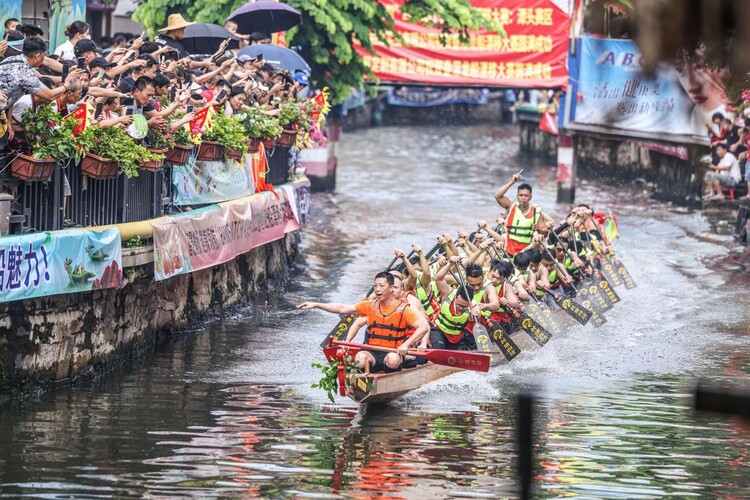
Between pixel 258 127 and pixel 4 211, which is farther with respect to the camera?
pixel 258 127

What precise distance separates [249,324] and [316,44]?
1071 cm

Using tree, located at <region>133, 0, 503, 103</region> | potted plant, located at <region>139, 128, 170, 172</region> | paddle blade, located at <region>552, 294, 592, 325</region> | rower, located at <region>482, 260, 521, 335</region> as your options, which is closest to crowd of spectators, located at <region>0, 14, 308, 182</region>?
potted plant, located at <region>139, 128, 170, 172</region>

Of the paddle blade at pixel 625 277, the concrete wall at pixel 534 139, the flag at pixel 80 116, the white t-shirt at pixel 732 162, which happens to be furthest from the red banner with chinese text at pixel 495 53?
the flag at pixel 80 116

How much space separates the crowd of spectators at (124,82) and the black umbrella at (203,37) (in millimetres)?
430

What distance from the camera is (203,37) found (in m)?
20.1

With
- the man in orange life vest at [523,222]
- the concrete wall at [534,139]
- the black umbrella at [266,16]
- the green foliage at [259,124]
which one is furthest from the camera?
the concrete wall at [534,139]

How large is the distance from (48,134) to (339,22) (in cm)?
1518

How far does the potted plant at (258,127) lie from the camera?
58.6ft

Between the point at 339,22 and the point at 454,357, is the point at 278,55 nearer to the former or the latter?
the point at 339,22

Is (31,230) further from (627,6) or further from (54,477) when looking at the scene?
(627,6)

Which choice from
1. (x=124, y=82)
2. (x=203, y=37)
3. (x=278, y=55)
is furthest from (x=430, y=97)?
(x=124, y=82)

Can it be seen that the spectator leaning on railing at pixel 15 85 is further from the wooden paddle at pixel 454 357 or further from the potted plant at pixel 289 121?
the potted plant at pixel 289 121

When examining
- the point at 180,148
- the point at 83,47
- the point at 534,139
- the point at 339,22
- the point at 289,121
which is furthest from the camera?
the point at 534,139

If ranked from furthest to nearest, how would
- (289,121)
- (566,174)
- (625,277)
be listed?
(566,174)
(625,277)
(289,121)
